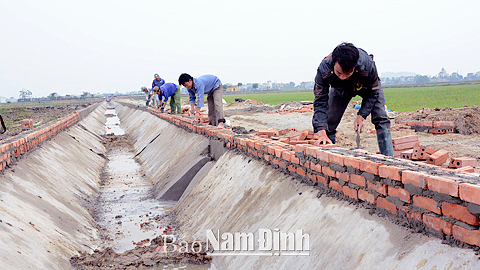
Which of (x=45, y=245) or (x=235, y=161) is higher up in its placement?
(x=235, y=161)

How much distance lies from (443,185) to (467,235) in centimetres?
30

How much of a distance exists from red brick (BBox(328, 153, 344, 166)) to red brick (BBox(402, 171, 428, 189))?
0.78 metres

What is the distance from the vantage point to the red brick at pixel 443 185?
2275mm

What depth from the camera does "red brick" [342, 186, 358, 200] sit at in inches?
128

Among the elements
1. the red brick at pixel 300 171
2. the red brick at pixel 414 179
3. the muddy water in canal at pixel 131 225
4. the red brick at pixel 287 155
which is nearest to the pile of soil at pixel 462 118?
the red brick at pixel 287 155

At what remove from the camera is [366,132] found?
1027cm

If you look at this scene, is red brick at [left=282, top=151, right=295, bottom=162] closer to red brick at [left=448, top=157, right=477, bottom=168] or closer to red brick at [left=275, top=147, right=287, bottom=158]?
red brick at [left=275, top=147, right=287, bottom=158]

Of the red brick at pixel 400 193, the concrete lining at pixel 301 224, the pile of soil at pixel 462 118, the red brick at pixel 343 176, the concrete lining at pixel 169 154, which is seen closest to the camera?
the concrete lining at pixel 301 224

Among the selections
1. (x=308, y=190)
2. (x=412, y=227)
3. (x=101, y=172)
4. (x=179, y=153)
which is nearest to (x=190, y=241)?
(x=308, y=190)

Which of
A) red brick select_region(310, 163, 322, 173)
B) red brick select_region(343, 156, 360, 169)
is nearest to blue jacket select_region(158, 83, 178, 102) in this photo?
red brick select_region(310, 163, 322, 173)

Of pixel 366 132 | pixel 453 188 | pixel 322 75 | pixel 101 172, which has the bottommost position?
pixel 101 172

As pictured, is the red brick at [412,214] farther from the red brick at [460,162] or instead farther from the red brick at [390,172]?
the red brick at [460,162]

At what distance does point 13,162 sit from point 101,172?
13.5ft

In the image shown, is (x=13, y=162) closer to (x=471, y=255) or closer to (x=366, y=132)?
(x=471, y=255)
